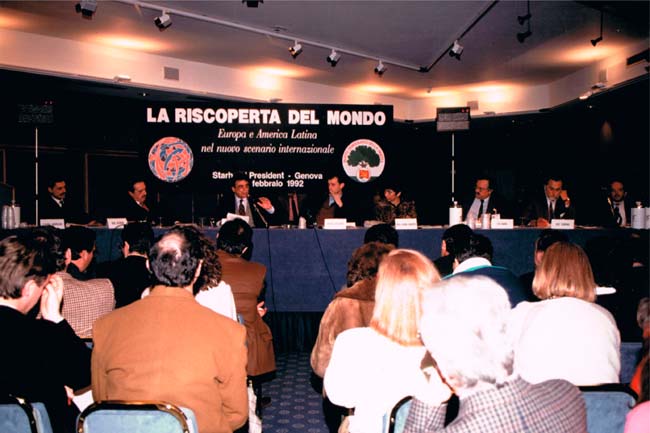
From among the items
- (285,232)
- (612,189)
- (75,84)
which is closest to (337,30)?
(285,232)

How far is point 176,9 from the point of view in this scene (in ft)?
18.6

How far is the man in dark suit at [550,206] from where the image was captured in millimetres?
6250

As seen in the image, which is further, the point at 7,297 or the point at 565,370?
the point at 565,370

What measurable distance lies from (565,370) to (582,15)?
196 inches

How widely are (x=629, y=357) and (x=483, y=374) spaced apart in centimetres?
172

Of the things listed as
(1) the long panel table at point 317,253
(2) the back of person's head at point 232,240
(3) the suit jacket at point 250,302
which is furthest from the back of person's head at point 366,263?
(1) the long panel table at point 317,253

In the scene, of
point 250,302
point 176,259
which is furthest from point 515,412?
point 250,302

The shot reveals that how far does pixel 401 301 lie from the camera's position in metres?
1.96

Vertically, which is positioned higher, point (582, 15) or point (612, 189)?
point (582, 15)

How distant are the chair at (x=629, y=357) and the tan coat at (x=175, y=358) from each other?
69.2 inches

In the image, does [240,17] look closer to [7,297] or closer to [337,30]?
[337,30]

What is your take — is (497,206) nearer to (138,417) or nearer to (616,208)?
(616,208)

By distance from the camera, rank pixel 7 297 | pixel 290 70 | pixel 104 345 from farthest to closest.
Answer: pixel 290 70 < pixel 7 297 < pixel 104 345

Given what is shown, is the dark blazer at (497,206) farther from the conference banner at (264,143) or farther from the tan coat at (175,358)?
the tan coat at (175,358)
